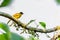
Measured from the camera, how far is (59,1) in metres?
0.10

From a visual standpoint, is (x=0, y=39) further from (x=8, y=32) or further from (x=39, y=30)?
(x=39, y=30)

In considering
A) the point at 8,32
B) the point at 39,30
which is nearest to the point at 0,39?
the point at 8,32

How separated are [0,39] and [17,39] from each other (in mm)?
20

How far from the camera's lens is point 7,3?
0.10 metres

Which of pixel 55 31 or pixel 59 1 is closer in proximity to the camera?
pixel 59 1

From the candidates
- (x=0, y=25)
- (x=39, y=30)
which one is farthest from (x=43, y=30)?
(x=0, y=25)

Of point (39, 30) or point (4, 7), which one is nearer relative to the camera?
point (4, 7)

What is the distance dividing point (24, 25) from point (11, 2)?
11 cm

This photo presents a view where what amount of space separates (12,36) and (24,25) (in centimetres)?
12

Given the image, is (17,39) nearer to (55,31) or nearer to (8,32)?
(8,32)

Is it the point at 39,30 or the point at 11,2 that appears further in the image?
the point at 39,30

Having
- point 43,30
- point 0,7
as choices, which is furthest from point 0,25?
point 43,30

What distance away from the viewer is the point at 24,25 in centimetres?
20

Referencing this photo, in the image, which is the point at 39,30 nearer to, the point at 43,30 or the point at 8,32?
the point at 43,30
